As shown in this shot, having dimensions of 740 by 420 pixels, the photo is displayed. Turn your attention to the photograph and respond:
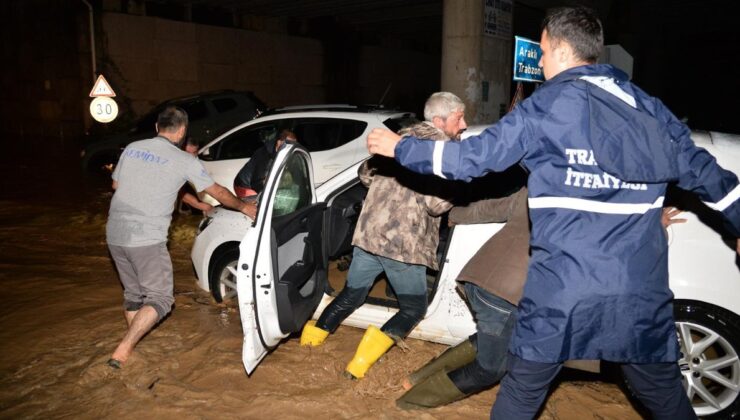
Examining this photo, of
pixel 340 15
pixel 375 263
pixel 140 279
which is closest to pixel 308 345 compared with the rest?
pixel 375 263

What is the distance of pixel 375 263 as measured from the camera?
3314 millimetres

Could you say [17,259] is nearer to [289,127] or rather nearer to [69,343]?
[69,343]

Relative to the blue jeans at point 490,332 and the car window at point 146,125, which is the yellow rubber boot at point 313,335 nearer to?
the blue jeans at point 490,332

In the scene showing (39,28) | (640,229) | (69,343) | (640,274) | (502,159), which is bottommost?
(69,343)

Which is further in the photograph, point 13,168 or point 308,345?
point 13,168

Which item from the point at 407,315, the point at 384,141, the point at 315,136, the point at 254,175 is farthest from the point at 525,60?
the point at 384,141

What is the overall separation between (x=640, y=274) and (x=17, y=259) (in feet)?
20.7

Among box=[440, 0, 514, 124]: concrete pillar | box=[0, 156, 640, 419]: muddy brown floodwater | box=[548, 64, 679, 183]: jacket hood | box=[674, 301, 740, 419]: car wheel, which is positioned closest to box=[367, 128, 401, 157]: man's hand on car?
box=[548, 64, 679, 183]: jacket hood

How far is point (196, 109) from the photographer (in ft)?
38.1

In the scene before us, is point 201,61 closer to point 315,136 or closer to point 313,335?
point 315,136

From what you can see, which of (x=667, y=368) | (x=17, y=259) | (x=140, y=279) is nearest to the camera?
(x=667, y=368)

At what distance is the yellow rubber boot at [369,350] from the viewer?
3270mm

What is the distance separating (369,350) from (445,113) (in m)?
1.49

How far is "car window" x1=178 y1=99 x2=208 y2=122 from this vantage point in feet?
37.8
